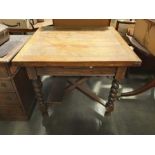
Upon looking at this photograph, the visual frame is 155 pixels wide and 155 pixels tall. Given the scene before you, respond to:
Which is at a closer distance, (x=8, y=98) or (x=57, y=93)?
(x=8, y=98)

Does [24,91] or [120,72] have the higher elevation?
[120,72]

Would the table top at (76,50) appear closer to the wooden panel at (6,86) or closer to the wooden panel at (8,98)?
the wooden panel at (6,86)

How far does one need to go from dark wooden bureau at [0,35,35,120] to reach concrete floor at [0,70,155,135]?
0.35ft

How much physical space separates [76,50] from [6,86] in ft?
1.89

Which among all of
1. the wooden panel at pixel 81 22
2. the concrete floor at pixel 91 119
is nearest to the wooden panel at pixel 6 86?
the concrete floor at pixel 91 119

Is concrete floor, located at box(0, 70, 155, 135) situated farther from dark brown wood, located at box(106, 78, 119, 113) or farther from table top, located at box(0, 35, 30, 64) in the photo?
table top, located at box(0, 35, 30, 64)

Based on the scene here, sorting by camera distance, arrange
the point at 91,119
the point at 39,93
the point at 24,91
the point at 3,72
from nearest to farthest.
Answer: the point at 3,72, the point at 39,93, the point at 24,91, the point at 91,119

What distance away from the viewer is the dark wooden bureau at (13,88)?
107 centimetres

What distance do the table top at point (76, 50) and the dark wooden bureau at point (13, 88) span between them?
133mm

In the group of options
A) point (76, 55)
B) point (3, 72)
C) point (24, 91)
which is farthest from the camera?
point (24, 91)

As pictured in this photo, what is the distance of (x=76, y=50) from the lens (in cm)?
99

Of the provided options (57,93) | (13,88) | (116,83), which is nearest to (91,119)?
(57,93)

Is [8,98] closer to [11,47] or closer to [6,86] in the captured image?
[6,86]
